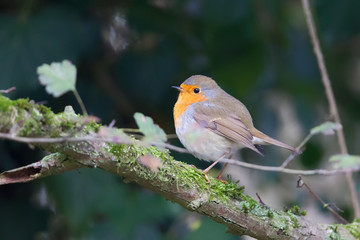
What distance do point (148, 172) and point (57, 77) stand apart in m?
0.58

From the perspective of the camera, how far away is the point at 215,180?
2.49 m

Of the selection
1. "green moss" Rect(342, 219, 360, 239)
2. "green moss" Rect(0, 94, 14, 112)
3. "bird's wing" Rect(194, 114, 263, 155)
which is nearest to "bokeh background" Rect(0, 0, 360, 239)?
"bird's wing" Rect(194, 114, 263, 155)

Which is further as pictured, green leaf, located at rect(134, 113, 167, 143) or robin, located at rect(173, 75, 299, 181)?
robin, located at rect(173, 75, 299, 181)

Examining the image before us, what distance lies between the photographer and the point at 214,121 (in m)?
3.18

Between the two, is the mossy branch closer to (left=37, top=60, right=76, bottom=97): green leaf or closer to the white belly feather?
(left=37, top=60, right=76, bottom=97): green leaf

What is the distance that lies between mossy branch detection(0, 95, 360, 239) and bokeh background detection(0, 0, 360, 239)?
3.28ft

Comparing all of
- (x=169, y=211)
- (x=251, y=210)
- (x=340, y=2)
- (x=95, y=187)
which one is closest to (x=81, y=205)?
(x=95, y=187)

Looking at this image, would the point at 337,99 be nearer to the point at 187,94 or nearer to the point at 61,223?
the point at 187,94

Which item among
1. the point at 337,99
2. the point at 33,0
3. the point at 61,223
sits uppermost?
the point at 337,99

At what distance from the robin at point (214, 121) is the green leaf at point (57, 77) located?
119 cm

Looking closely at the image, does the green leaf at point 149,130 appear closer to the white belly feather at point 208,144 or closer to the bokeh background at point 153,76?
the white belly feather at point 208,144

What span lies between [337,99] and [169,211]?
217 centimetres

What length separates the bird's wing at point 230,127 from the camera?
2.93 m

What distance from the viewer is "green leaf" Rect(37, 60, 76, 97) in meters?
1.69
